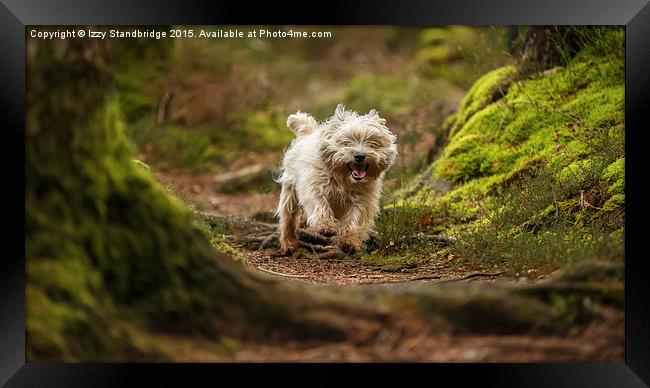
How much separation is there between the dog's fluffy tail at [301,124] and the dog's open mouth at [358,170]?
1045 mm

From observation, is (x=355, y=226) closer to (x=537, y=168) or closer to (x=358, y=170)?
(x=358, y=170)

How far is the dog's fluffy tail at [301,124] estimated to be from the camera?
7137mm

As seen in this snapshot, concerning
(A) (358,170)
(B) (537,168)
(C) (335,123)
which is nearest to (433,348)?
(A) (358,170)

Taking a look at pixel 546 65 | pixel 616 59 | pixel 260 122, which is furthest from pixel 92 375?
pixel 260 122

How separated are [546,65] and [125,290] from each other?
529cm

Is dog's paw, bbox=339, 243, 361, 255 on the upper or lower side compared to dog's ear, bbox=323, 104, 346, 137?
lower

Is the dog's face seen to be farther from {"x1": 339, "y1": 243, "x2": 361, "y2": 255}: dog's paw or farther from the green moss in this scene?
the green moss

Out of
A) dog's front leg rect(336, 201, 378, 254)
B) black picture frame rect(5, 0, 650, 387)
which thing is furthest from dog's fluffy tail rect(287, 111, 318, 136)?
black picture frame rect(5, 0, 650, 387)

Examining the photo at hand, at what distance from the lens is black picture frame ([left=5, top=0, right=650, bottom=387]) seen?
4.17 m

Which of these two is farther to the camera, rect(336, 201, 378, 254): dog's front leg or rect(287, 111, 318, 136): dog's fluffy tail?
rect(287, 111, 318, 136): dog's fluffy tail

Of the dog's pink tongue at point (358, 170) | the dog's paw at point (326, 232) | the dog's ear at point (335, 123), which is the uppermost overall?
the dog's ear at point (335, 123)

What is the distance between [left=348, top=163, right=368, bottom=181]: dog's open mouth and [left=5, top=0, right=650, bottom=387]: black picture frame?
202 cm
